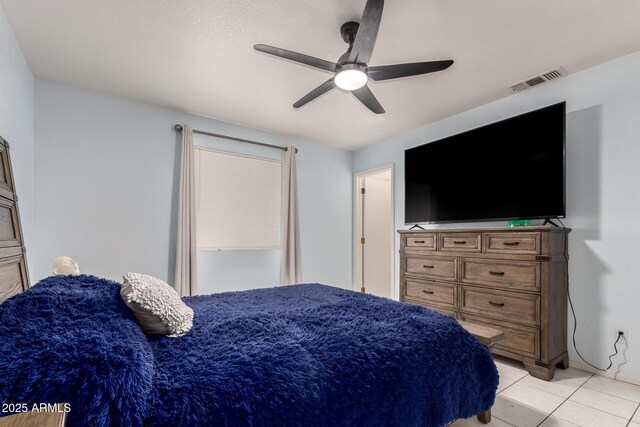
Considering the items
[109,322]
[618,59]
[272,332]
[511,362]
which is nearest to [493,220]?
[511,362]

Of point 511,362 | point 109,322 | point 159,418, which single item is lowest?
point 511,362

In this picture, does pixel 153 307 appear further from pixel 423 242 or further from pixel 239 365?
pixel 423 242

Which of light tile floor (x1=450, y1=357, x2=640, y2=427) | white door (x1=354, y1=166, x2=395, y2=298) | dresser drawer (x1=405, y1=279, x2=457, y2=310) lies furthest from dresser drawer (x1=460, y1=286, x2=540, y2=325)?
white door (x1=354, y1=166, x2=395, y2=298)

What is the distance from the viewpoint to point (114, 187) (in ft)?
10.3

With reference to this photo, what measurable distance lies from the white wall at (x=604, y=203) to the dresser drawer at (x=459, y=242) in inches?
29.8

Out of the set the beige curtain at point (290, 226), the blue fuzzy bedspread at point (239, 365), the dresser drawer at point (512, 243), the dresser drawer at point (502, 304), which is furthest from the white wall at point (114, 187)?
the dresser drawer at point (512, 243)

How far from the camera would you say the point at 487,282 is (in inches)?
109

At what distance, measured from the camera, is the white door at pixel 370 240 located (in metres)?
4.98

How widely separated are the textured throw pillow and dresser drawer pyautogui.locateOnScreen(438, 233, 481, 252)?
254 centimetres

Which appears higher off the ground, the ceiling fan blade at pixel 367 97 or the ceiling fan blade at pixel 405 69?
the ceiling fan blade at pixel 405 69

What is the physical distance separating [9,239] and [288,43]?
2185 millimetres

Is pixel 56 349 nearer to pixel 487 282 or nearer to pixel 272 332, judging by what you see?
pixel 272 332

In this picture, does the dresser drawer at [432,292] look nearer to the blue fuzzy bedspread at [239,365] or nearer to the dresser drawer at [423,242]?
the dresser drawer at [423,242]

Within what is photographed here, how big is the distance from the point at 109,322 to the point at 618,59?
12.4 ft
